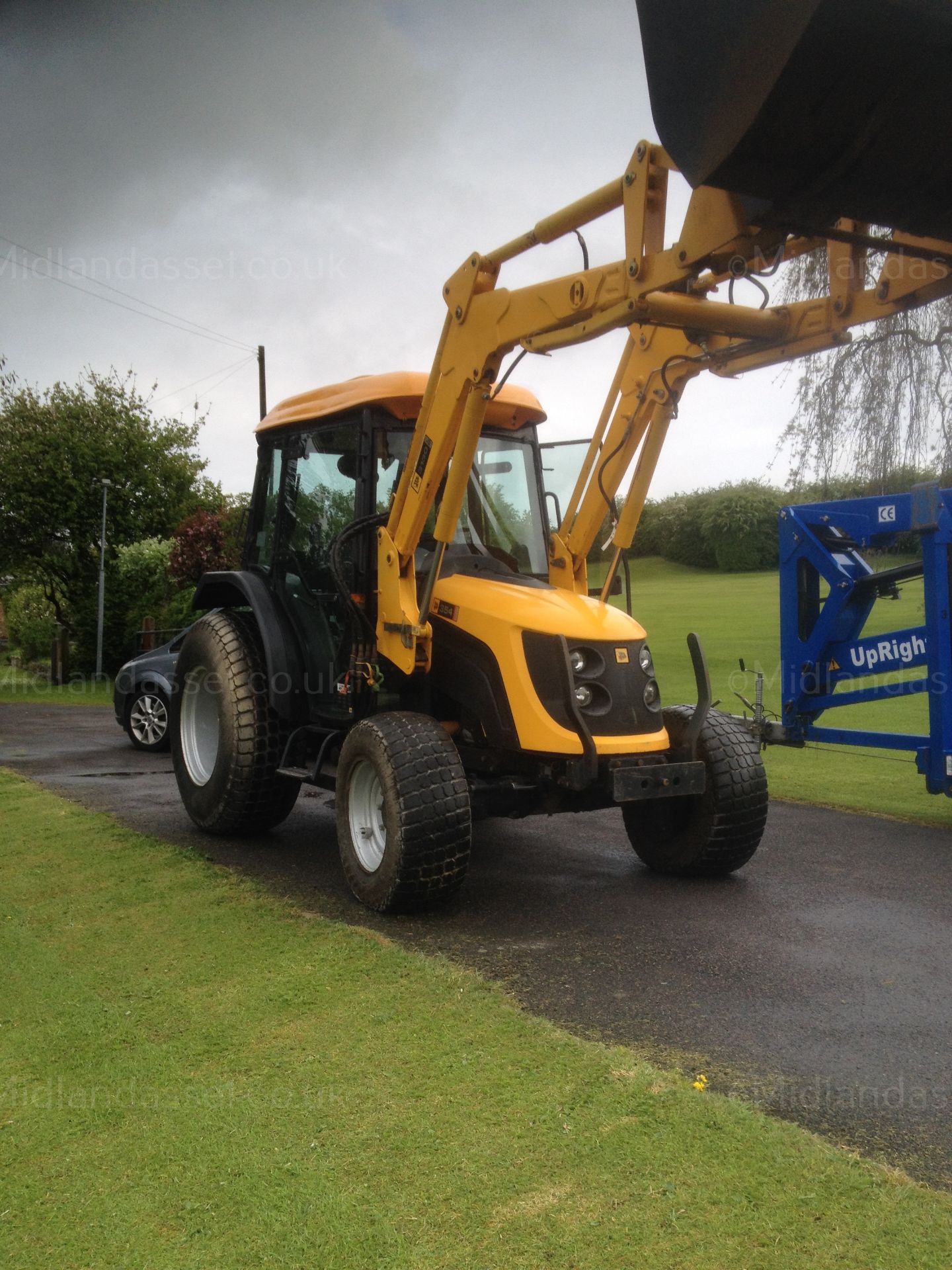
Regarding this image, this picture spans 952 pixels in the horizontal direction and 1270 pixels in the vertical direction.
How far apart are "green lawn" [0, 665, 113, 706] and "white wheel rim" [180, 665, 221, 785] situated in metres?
11.8

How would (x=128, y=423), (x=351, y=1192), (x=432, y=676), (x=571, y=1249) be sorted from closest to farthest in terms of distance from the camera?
(x=571, y=1249) → (x=351, y=1192) → (x=432, y=676) → (x=128, y=423)

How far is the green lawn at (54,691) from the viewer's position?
64.1 feet

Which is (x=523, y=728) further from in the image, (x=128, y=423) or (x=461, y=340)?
(x=128, y=423)

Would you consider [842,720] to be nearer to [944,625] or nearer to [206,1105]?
[944,625]

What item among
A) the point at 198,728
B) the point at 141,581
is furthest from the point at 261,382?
the point at 198,728

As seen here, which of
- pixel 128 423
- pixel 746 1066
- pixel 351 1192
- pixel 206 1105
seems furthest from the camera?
pixel 128 423

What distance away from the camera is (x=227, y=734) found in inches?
251

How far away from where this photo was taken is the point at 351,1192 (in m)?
2.73

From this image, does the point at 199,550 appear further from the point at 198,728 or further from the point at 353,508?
the point at 353,508

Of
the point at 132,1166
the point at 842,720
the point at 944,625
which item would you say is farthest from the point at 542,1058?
the point at 842,720

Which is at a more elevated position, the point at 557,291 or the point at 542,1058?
the point at 557,291

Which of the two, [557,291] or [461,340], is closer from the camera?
[557,291]

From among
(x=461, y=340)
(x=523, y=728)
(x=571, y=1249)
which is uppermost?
(x=461, y=340)

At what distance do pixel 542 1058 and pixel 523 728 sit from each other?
182 cm
